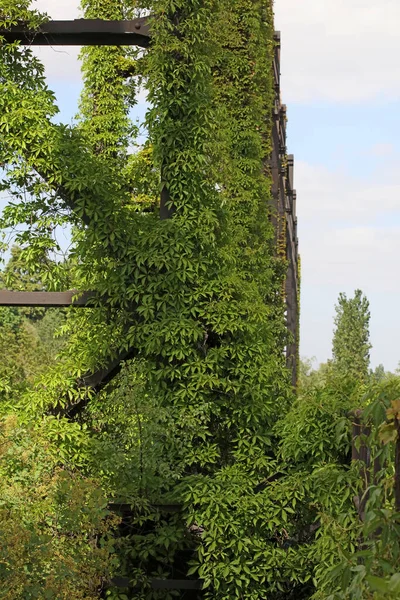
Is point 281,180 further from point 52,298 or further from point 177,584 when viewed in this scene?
point 177,584

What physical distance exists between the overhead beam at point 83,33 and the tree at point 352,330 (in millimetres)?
46280

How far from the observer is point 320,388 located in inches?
419

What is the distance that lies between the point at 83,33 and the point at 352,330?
1893 inches

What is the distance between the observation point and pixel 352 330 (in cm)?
5925

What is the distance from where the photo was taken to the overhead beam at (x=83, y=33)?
484 inches

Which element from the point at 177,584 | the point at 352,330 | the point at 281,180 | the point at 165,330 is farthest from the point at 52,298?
the point at 352,330

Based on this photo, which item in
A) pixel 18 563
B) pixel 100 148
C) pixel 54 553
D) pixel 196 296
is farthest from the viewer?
pixel 100 148

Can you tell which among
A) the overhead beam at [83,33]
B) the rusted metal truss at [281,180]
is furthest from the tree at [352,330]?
the overhead beam at [83,33]

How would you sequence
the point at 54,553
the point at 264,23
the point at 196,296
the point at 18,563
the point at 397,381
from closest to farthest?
the point at 397,381 < the point at 18,563 < the point at 54,553 < the point at 196,296 < the point at 264,23

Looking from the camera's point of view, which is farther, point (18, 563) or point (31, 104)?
point (31, 104)

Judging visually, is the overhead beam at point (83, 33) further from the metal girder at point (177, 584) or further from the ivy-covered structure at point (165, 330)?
the metal girder at point (177, 584)

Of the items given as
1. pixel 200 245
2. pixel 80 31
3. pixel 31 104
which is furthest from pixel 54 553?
pixel 80 31

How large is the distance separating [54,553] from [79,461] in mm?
3159

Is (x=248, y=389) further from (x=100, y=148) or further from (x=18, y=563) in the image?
(x=100, y=148)
